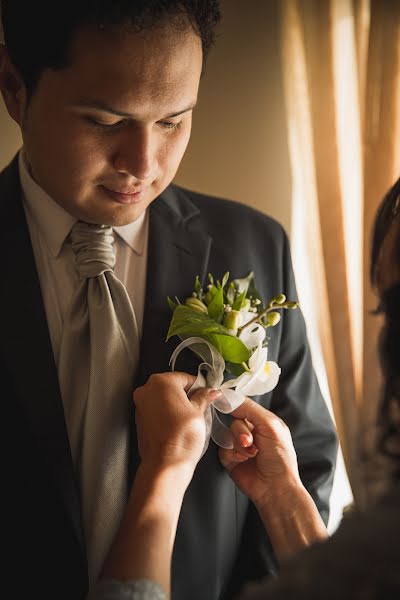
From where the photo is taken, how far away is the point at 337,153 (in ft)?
6.53

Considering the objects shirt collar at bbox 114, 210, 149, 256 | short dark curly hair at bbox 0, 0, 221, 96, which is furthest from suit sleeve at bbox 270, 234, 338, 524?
short dark curly hair at bbox 0, 0, 221, 96

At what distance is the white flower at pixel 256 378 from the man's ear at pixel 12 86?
0.60 metres

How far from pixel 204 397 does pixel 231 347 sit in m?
0.10

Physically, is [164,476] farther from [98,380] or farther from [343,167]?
[343,167]

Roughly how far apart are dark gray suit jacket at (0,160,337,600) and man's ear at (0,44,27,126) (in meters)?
0.15

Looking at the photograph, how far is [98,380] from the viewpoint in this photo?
4.10 feet

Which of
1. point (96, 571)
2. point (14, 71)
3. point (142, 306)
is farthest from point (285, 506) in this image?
point (14, 71)

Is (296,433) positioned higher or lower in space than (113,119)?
lower

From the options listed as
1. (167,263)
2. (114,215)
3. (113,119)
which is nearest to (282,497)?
(167,263)

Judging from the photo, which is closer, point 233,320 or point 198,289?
point 233,320

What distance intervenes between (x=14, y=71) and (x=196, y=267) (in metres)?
0.49

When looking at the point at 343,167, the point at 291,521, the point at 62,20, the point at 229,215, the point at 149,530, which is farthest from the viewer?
the point at 343,167

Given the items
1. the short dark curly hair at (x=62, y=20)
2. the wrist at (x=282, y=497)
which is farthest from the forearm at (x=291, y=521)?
the short dark curly hair at (x=62, y=20)

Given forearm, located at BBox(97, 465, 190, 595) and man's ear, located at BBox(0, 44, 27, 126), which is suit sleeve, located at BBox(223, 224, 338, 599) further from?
man's ear, located at BBox(0, 44, 27, 126)
